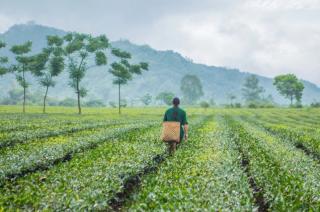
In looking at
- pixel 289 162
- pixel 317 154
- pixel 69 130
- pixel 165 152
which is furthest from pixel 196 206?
pixel 69 130

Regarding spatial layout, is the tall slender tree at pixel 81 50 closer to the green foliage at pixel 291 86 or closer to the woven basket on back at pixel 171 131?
the woven basket on back at pixel 171 131

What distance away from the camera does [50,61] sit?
232 ft

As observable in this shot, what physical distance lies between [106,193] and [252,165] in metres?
7.36

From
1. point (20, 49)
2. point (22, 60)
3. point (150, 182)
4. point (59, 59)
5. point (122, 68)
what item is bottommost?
point (150, 182)

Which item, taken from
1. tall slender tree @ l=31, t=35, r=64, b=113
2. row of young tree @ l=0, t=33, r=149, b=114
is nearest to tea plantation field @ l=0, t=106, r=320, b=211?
row of young tree @ l=0, t=33, r=149, b=114

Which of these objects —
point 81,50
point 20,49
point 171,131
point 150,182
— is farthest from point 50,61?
point 150,182

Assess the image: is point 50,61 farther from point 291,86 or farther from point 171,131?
point 291,86

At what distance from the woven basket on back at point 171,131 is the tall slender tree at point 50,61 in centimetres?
5536

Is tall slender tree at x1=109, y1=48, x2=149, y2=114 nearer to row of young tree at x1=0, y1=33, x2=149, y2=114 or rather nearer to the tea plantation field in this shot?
row of young tree at x1=0, y1=33, x2=149, y2=114

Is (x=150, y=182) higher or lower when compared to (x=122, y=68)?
lower

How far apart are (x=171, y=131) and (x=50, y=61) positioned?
5686cm

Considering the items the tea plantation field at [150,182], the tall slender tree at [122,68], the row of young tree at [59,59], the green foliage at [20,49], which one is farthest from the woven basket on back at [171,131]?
the green foliage at [20,49]

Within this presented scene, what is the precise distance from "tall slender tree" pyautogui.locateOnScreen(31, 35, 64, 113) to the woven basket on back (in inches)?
2180

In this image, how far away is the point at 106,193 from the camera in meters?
9.62
